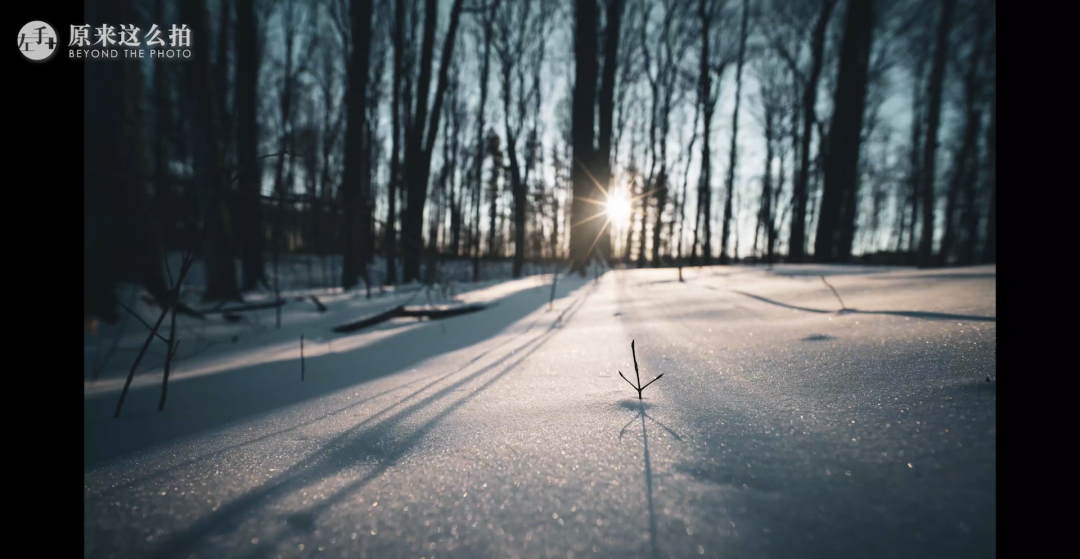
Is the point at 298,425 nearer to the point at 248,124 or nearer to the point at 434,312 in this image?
the point at 434,312

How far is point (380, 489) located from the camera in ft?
1.52

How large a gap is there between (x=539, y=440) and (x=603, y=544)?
21 centimetres

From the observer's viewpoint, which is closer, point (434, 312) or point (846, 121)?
point (434, 312)

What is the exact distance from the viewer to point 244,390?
114 cm

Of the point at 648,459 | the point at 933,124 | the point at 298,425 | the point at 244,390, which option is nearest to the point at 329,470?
the point at 298,425

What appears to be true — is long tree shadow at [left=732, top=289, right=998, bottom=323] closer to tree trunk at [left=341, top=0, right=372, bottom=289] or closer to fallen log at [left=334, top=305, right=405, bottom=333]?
fallen log at [left=334, top=305, right=405, bottom=333]

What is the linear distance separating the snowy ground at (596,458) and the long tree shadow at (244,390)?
0.01m

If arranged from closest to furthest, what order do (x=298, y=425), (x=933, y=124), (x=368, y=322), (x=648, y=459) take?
(x=648, y=459) < (x=298, y=425) < (x=368, y=322) < (x=933, y=124)

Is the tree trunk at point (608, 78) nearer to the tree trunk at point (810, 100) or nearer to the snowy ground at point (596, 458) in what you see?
the tree trunk at point (810, 100)

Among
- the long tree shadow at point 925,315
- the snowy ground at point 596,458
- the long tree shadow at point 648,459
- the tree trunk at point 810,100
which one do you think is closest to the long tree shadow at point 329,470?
the snowy ground at point 596,458
